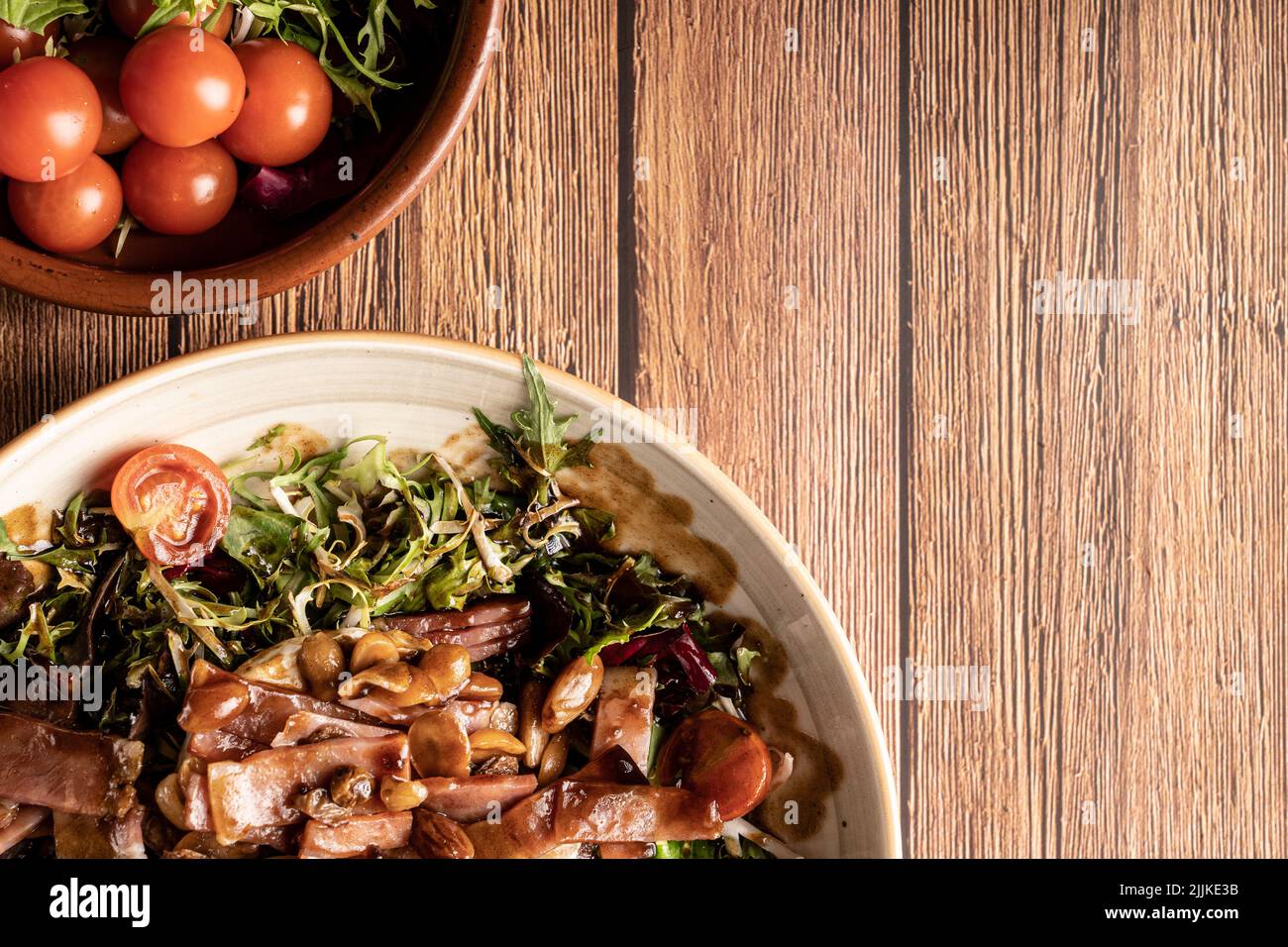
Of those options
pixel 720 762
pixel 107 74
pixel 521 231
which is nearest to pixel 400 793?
pixel 720 762

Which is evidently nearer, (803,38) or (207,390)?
(207,390)

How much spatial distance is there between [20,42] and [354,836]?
1332 millimetres

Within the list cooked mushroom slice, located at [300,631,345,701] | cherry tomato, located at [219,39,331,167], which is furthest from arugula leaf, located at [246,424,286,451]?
cherry tomato, located at [219,39,331,167]

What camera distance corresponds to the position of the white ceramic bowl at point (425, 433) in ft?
5.51

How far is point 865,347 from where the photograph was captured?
2090 millimetres

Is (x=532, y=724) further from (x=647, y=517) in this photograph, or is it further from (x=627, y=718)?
(x=647, y=517)

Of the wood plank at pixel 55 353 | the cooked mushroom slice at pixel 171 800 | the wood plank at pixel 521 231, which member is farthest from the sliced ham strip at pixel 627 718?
the wood plank at pixel 55 353

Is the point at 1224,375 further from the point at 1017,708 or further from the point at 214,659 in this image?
the point at 214,659

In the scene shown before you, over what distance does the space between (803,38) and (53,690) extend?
5.77 feet

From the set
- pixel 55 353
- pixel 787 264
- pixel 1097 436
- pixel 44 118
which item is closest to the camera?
pixel 44 118

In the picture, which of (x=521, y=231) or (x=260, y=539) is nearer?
(x=260, y=539)

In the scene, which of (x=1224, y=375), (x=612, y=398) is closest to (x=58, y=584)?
(x=612, y=398)

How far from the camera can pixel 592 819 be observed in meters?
1.82

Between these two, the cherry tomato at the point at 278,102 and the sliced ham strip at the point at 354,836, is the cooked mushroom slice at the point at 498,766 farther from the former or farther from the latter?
the cherry tomato at the point at 278,102
